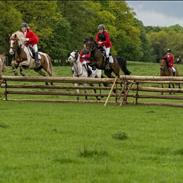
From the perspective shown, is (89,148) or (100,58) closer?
(89,148)

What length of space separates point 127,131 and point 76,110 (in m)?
6.08

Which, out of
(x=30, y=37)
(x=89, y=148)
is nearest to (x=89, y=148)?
(x=89, y=148)

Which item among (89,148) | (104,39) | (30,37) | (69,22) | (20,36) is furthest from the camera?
(69,22)

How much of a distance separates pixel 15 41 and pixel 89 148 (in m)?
14.2

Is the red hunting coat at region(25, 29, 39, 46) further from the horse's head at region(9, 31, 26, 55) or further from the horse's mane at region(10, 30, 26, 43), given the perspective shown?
the horse's head at region(9, 31, 26, 55)

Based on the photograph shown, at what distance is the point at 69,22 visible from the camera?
88938 millimetres

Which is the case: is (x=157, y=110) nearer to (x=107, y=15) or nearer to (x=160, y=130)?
(x=160, y=130)

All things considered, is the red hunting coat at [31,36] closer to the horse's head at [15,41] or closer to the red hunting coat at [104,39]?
the horse's head at [15,41]

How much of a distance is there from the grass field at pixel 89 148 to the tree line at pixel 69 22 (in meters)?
51.4

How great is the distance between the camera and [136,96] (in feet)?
76.7

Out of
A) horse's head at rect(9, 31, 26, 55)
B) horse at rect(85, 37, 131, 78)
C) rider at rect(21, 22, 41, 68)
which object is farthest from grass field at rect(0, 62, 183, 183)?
rider at rect(21, 22, 41, 68)

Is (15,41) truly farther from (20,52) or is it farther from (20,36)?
(20,52)

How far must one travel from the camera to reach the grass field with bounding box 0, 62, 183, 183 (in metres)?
8.55

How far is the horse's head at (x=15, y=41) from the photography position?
24.1 meters
